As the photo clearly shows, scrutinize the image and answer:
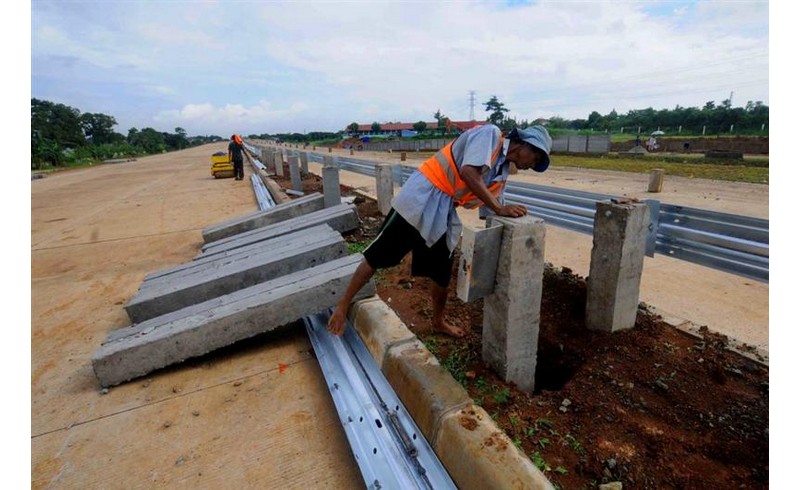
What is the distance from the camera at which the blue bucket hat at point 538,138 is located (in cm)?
241

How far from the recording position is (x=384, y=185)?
6.52 m

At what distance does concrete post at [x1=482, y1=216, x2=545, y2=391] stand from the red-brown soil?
133mm

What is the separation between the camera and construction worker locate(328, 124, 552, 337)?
7.73ft

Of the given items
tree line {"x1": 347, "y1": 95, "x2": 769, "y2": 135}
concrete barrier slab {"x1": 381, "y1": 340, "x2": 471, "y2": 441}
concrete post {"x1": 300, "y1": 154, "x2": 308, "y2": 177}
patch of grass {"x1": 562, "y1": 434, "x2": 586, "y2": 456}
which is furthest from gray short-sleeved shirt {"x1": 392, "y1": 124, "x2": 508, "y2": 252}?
tree line {"x1": 347, "y1": 95, "x2": 769, "y2": 135}

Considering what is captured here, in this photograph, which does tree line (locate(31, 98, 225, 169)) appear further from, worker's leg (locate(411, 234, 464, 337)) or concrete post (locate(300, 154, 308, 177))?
worker's leg (locate(411, 234, 464, 337))

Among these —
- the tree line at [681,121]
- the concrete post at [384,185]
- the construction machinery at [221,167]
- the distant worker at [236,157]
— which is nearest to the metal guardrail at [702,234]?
the concrete post at [384,185]

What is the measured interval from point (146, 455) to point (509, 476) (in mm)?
1861

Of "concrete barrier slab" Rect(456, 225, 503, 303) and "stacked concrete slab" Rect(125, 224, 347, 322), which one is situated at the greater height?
"concrete barrier slab" Rect(456, 225, 503, 303)

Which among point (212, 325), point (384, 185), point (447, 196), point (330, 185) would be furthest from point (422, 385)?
point (330, 185)

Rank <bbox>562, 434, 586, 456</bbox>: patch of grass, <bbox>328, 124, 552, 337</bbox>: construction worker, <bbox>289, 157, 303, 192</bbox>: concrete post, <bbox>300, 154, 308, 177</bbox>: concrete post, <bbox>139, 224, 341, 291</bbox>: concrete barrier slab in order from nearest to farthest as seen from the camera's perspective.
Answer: <bbox>562, 434, 586, 456</bbox>: patch of grass → <bbox>328, 124, 552, 337</bbox>: construction worker → <bbox>139, 224, 341, 291</bbox>: concrete barrier slab → <bbox>289, 157, 303, 192</bbox>: concrete post → <bbox>300, 154, 308, 177</bbox>: concrete post

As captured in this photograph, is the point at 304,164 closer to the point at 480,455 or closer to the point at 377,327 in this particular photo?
the point at 377,327

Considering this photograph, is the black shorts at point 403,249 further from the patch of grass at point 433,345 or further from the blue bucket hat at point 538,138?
the blue bucket hat at point 538,138

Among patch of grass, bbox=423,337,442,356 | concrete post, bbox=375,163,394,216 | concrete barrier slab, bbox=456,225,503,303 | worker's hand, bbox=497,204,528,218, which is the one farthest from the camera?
concrete post, bbox=375,163,394,216

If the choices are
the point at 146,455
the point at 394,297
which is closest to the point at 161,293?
the point at 146,455
